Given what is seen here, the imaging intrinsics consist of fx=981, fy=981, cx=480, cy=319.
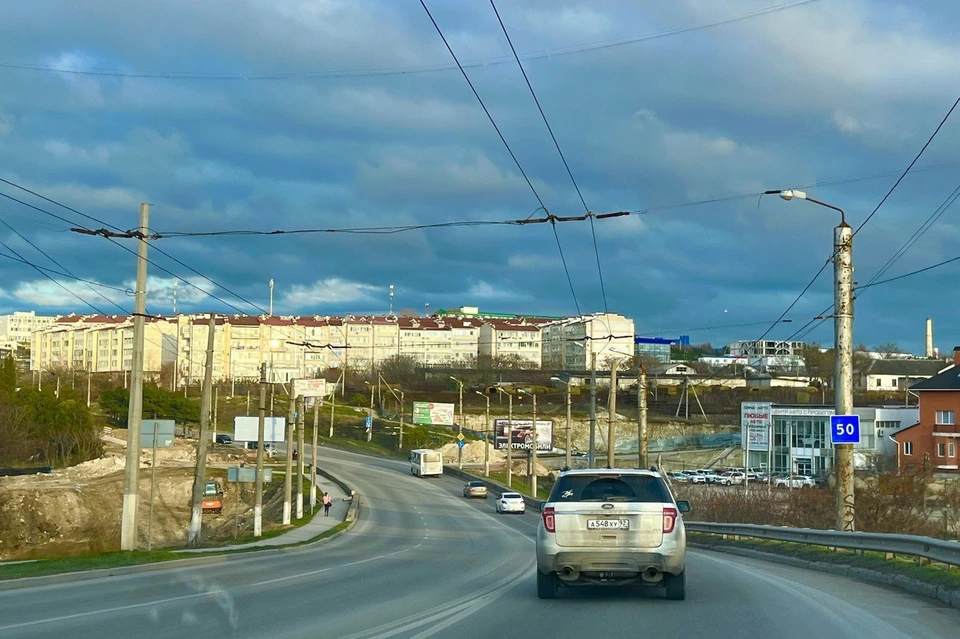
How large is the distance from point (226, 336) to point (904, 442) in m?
118

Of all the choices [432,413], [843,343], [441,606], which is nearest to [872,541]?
[843,343]

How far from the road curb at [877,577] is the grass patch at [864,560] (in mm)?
102

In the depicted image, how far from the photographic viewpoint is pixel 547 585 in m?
13.4

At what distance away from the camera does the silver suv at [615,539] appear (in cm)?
1265

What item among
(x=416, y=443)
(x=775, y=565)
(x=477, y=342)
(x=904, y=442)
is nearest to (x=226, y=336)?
(x=477, y=342)

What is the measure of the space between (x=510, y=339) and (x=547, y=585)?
16970 centimetres

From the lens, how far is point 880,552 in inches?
741

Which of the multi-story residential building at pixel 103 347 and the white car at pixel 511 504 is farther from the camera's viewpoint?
the multi-story residential building at pixel 103 347

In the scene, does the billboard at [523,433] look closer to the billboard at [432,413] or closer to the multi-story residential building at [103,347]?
the billboard at [432,413]

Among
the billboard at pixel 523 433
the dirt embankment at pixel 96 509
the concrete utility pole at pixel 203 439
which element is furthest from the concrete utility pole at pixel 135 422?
the billboard at pixel 523 433

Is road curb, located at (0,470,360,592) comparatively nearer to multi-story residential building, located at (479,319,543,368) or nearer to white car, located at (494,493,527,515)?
white car, located at (494,493,527,515)

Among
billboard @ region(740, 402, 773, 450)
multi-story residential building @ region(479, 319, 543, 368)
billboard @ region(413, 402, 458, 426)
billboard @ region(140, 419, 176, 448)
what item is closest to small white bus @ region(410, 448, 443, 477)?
billboard @ region(413, 402, 458, 426)

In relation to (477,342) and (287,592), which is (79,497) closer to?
(287,592)

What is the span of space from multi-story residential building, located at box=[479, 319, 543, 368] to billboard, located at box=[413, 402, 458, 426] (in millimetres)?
59539
